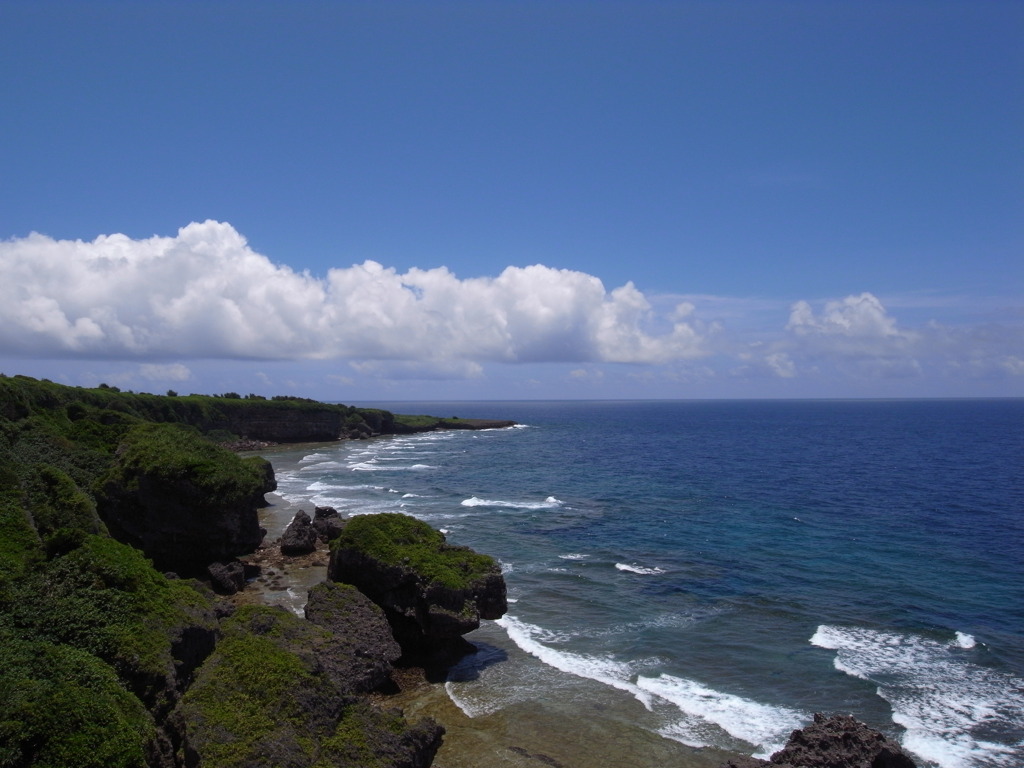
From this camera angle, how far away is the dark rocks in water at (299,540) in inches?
1510

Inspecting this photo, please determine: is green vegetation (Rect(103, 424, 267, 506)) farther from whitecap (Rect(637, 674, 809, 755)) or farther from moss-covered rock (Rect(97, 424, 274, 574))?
whitecap (Rect(637, 674, 809, 755))

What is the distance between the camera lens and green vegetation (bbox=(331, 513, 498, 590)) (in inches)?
949

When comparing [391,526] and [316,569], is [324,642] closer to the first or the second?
[391,526]

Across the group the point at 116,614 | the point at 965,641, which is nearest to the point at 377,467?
the point at 965,641

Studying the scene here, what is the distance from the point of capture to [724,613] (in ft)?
99.1

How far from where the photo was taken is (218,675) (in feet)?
50.6

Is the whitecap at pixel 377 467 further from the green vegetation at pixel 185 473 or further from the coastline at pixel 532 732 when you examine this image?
the coastline at pixel 532 732

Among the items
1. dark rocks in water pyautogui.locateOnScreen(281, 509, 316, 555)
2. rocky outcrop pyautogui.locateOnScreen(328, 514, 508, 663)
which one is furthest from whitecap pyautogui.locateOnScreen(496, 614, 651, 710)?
dark rocks in water pyautogui.locateOnScreen(281, 509, 316, 555)

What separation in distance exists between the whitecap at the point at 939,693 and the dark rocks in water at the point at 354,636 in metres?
16.0

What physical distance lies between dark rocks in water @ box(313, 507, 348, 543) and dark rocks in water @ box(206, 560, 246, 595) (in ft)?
24.7

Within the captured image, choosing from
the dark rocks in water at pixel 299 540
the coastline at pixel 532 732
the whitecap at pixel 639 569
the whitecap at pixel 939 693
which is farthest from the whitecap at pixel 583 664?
the dark rocks in water at pixel 299 540

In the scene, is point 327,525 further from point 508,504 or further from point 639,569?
point 508,504

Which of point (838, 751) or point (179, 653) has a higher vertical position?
point (179, 653)

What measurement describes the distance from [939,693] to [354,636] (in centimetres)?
1999
